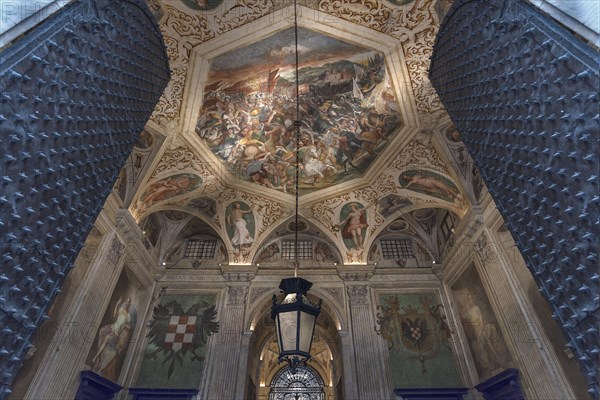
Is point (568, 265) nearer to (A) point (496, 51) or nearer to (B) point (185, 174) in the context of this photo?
(A) point (496, 51)

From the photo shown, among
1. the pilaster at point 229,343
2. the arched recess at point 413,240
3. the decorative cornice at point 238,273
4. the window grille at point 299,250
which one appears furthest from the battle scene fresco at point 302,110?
the pilaster at point 229,343

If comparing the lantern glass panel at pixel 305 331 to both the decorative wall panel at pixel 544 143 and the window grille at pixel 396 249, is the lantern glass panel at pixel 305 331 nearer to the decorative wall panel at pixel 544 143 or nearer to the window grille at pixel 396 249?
the decorative wall panel at pixel 544 143

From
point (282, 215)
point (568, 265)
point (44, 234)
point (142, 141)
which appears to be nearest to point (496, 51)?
point (568, 265)

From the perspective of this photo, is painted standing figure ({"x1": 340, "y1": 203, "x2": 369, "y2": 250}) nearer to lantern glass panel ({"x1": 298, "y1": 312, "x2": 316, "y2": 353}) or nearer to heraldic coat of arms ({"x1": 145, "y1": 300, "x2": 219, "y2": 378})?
heraldic coat of arms ({"x1": 145, "y1": 300, "x2": 219, "y2": 378})

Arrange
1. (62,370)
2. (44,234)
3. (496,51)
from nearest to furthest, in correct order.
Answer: (44,234) → (496,51) → (62,370)

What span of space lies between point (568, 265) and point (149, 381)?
1125 cm

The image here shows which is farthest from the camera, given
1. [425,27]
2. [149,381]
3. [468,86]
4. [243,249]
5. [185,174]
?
[243,249]

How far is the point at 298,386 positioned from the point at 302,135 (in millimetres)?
15921

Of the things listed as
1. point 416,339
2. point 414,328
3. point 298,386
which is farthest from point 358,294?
point 298,386

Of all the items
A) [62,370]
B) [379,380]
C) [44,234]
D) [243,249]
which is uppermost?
[243,249]

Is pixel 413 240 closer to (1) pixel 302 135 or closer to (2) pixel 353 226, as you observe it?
(2) pixel 353 226

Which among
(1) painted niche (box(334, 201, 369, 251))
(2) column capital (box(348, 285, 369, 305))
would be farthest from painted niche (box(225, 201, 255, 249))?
(2) column capital (box(348, 285, 369, 305))

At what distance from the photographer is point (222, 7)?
300 inches

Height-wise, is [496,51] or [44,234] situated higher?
[496,51]
